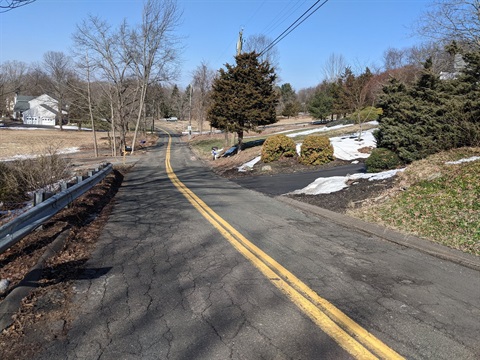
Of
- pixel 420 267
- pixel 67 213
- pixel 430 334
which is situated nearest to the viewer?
pixel 430 334

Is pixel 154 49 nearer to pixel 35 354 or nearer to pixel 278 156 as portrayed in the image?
pixel 278 156

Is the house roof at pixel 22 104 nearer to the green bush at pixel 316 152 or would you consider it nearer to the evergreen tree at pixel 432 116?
the green bush at pixel 316 152

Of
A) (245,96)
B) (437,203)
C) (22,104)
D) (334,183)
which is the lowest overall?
(334,183)

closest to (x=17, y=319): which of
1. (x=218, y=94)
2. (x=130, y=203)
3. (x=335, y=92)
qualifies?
(x=130, y=203)

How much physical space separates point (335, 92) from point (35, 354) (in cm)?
4884

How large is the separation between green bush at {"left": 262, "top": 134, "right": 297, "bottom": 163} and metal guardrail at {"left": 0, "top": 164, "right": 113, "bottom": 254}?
12102 mm

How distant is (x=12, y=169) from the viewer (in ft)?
37.6

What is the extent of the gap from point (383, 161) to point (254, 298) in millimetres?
9909

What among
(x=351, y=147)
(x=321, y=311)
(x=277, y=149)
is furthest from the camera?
(x=351, y=147)

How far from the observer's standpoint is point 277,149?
765 inches

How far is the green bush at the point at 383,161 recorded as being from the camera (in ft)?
40.7

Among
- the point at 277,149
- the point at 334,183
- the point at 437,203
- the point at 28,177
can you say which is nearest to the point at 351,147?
the point at 277,149

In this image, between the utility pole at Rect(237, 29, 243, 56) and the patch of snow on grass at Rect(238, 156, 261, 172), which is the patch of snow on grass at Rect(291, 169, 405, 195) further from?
the utility pole at Rect(237, 29, 243, 56)

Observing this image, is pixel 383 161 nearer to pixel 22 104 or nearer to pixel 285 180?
pixel 285 180
